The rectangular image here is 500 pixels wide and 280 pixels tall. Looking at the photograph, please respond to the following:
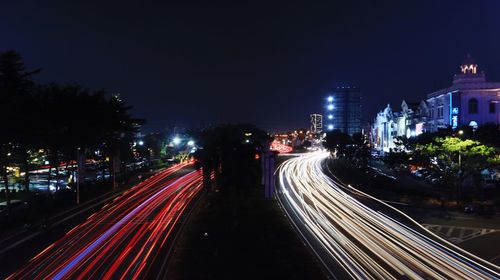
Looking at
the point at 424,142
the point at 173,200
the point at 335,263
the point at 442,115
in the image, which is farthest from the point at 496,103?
the point at 335,263

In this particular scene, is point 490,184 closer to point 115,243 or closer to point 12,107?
point 115,243

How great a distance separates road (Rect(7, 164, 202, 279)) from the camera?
19.0 m

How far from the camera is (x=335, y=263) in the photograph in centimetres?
2069

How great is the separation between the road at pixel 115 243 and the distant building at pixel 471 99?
3860 centimetres

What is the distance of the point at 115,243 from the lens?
23.6 metres

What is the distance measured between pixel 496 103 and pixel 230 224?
4398 centimetres

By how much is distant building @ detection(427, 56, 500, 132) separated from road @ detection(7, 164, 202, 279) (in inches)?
1520

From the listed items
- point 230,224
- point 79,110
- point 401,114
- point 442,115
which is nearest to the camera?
point 230,224

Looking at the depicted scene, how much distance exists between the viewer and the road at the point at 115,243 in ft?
62.3

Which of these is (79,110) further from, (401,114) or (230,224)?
(401,114)

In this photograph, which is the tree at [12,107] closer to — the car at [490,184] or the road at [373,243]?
the road at [373,243]

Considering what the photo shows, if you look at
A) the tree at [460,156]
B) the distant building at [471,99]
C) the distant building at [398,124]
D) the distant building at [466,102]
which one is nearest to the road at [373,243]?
the tree at [460,156]

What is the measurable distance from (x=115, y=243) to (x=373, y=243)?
1350 centimetres

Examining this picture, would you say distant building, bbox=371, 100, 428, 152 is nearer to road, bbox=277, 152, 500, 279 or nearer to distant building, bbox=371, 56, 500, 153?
distant building, bbox=371, 56, 500, 153
